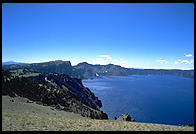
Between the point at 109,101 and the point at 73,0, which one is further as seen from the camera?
the point at 109,101

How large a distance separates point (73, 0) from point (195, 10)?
10.3 metres

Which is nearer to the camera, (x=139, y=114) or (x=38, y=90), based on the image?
(x=38, y=90)

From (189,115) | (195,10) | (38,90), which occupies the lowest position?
(189,115)

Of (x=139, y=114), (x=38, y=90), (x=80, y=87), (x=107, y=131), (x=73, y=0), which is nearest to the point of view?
(x=73, y=0)

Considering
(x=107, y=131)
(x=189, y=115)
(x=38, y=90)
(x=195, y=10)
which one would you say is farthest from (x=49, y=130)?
(x=189, y=115)

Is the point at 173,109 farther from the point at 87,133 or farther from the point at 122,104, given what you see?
the point at 87,133

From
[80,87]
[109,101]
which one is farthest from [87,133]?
[80,87]

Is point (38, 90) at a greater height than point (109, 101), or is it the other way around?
point (38, 90)

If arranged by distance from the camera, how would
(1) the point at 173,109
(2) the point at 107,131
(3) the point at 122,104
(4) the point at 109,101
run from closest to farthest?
1. (2) the point at 107,131
2. (1) the point at 173,109
3. (3) the point at 122,104
4. (4) the point at 109,101

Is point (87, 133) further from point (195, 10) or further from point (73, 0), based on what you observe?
point (195, 10)

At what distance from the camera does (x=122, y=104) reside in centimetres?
14400

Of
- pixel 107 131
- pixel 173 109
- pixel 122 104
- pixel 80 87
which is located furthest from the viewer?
pixel 80 87

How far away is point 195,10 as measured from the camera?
16.7 meters

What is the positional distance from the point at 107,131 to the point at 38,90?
2477 inches
